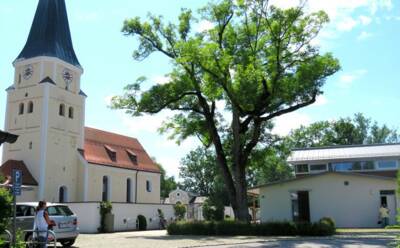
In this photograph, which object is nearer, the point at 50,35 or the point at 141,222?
the point at 141,222

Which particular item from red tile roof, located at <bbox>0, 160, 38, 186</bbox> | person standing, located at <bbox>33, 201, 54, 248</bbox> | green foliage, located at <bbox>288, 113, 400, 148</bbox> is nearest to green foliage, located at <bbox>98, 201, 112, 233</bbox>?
red tile roof, located at <bbox>0, 160, 38, 186</bbox>

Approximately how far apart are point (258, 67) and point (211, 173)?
68246 mm

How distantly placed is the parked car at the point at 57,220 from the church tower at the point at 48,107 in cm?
2239

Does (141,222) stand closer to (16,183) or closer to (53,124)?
(53,124)

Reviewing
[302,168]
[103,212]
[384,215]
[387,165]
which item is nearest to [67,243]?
[103,212]

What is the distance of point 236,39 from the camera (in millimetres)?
29969

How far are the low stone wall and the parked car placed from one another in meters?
15.7

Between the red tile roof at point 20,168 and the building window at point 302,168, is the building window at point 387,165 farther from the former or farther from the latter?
the red tile roof at point 20,168

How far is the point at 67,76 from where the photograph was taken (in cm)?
4588

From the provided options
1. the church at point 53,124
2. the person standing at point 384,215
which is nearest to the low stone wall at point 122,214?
the church at point 53,124

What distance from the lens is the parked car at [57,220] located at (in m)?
18.7

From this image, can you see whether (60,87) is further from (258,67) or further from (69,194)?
(258,67)

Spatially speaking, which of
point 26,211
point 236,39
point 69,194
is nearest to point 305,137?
point 69,194

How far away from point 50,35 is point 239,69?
24429mm
